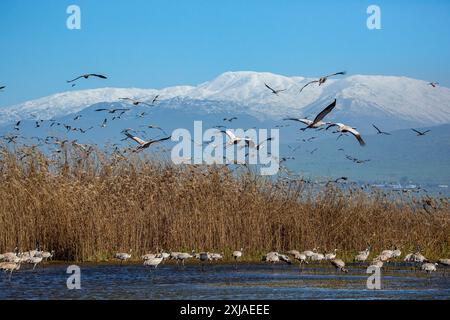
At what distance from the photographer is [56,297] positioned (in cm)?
1522

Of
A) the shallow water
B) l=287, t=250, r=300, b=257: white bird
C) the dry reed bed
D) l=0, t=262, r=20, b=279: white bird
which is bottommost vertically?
the shallow water

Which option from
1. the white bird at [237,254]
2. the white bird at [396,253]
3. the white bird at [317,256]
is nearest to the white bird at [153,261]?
the white bird at [237,254]

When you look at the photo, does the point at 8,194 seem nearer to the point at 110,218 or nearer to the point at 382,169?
the point at 110,218

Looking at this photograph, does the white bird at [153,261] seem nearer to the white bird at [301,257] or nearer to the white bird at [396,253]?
the white bird at [301,257]

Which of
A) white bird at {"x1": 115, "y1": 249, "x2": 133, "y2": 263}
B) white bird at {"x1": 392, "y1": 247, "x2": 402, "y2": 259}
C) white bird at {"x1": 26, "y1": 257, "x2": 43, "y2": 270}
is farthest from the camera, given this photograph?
white bird at {"x1": 392, "y1": 247, "x2": 402, "y2": 259}

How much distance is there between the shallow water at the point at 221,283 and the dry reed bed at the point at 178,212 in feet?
3.40

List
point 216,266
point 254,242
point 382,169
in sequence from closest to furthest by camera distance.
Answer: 1. point 216,266
2. point 254,242
3. point 382,169

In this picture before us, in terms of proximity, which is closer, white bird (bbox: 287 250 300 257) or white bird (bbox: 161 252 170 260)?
white bird (bbox: 161 252 170 260)

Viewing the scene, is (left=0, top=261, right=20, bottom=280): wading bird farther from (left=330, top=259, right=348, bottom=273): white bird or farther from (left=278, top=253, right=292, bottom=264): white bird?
(left=330, top=259, right=348, bottom=273): white bird

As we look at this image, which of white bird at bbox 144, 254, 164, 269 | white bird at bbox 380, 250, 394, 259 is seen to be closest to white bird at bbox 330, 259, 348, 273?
white bird at bbox 380, 250, 394, 259

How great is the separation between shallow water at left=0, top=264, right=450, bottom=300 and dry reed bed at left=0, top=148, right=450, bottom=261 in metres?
1.04

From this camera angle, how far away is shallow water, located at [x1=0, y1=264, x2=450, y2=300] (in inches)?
614

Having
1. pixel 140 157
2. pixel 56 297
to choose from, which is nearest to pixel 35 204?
pixel 140 157

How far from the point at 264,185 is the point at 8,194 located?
552 cm
